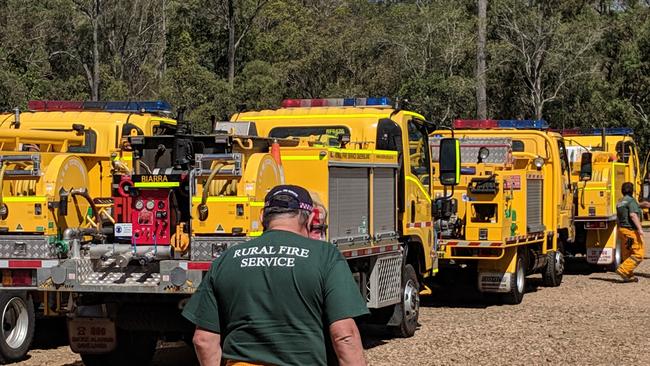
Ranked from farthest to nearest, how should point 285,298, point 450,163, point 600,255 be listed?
point 600,255 → point 450,163 → point 285,298

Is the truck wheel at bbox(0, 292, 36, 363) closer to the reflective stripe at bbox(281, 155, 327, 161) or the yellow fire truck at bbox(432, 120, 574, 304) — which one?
the reflective stripe at bbox(281, 155, 327, 161)

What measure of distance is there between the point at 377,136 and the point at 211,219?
3640mm

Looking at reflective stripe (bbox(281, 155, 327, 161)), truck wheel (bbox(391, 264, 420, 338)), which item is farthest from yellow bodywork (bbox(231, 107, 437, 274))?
reflective stripe (bbox(281, 155, 327, 161))

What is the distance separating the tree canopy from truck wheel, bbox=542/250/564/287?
23835 millimetres

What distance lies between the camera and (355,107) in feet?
41.4

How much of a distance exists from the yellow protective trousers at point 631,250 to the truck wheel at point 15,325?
11.4 meters

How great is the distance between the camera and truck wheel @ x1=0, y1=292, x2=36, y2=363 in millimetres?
10305

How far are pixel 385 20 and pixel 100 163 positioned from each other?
44213 mm

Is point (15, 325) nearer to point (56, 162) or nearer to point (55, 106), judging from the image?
point (56, 162)

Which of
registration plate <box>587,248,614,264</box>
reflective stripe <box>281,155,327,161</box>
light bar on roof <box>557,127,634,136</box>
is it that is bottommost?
registration plate <box>587,248,614,264</box>

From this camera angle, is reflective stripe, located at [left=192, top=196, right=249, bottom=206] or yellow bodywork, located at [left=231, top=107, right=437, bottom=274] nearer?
reflective stripe, located at [left=192, top=196, right=249, bottom=206]

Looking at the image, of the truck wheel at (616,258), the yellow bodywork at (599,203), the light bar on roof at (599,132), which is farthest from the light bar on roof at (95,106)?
the light bar on roof at (599,132)

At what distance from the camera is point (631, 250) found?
63.0 ft

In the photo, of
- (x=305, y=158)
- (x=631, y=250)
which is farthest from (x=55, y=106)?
(x=631, y=250)
